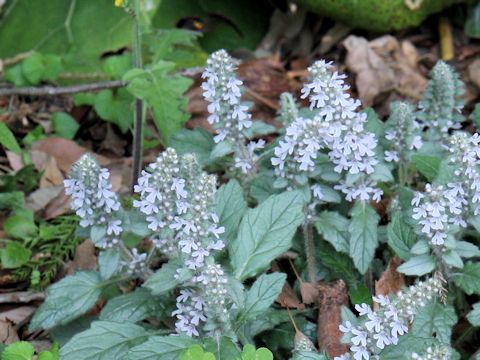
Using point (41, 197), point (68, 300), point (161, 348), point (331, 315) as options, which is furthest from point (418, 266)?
point (41, 197)

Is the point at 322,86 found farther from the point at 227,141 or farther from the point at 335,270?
the point at 335,270

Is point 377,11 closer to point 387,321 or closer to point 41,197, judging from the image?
point 41,197

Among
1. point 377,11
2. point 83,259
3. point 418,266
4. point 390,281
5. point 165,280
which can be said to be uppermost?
point 377,11

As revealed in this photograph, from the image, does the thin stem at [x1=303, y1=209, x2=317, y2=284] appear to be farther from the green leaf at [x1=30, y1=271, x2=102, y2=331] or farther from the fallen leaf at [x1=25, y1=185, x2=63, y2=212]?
the fallen leaf at [x1=25, y1=185, x2=63, y2=212]

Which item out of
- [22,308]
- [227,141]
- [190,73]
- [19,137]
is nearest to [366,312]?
[227,141]

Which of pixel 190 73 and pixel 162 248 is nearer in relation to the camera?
pixel 162 248

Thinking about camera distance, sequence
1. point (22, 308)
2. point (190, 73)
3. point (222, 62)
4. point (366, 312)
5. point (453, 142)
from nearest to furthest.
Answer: point (366, 312)
point (453, 142)
point (222, 62)
point (22, 308)
point (190, 73)

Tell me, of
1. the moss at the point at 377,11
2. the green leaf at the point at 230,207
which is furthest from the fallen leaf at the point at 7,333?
the moss at the point at 377,11
